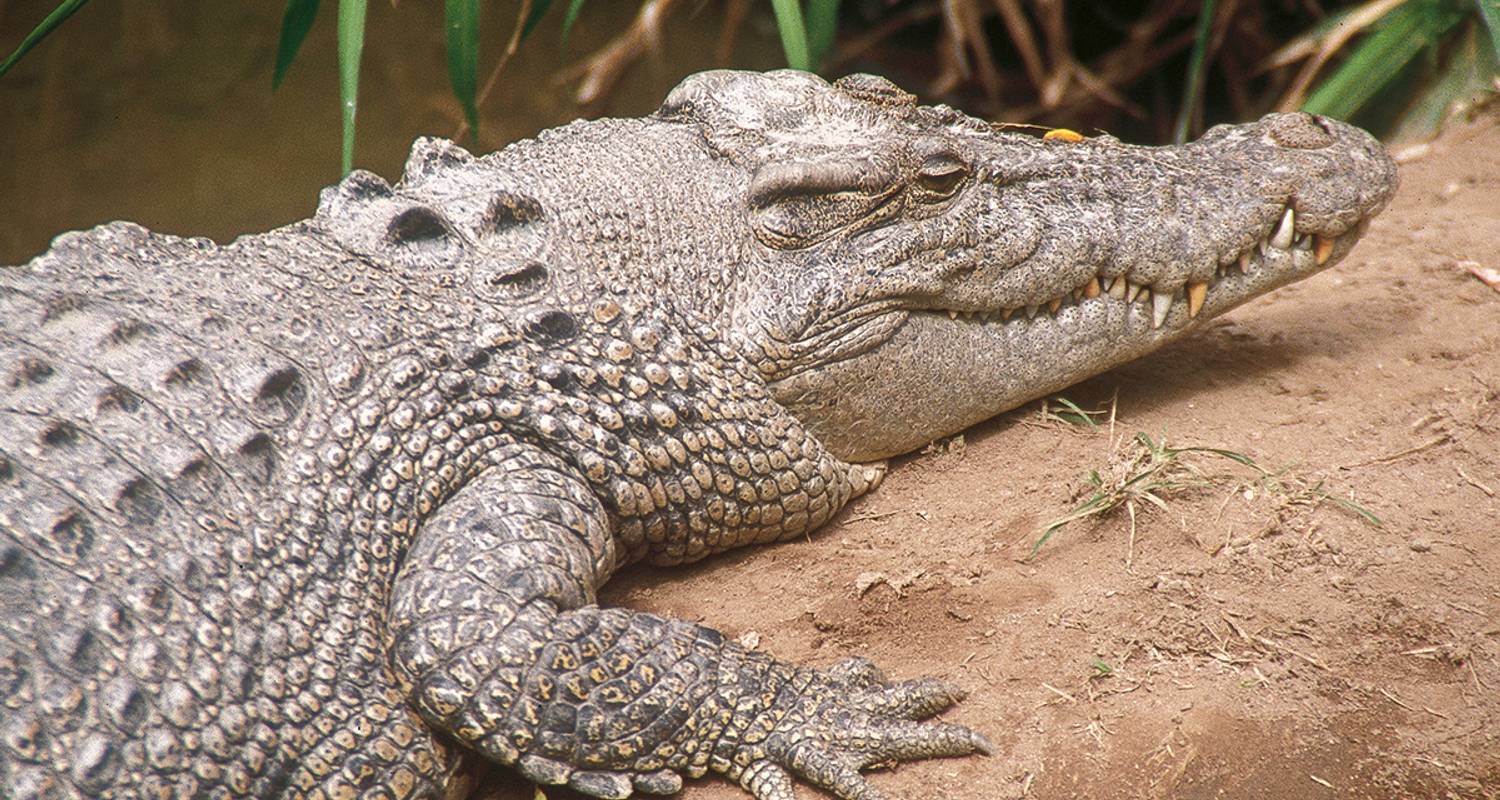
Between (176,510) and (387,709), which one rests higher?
(176,510)

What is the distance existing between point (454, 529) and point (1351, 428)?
2.42 metres

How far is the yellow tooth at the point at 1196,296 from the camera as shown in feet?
11.2

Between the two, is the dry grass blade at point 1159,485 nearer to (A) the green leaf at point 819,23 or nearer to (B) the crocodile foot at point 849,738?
(B) the crocodile foot at point 849,738

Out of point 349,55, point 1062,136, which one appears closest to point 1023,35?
point 1062,136

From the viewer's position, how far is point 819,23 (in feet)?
14.2

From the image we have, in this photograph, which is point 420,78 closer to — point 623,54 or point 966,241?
point 623,54

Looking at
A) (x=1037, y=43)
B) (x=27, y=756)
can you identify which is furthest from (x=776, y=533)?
(x=1037, y=43)

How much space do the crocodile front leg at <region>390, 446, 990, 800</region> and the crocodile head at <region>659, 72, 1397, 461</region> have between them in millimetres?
756

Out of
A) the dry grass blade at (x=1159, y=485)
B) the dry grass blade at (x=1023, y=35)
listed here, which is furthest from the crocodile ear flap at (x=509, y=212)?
the dry grass blade at (x=1023, y=35)

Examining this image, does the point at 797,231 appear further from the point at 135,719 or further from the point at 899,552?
the point at 135,719

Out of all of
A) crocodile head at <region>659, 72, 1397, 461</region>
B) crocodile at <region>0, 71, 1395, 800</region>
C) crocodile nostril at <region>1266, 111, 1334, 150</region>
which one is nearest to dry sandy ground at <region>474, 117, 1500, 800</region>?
crocodile at <region>0, 71, 1395, 800</region>

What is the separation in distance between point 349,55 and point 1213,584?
2878 mm

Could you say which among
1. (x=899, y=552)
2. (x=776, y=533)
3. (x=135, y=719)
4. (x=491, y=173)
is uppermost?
(x=491, y=173)

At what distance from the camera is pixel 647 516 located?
2.95 metres
